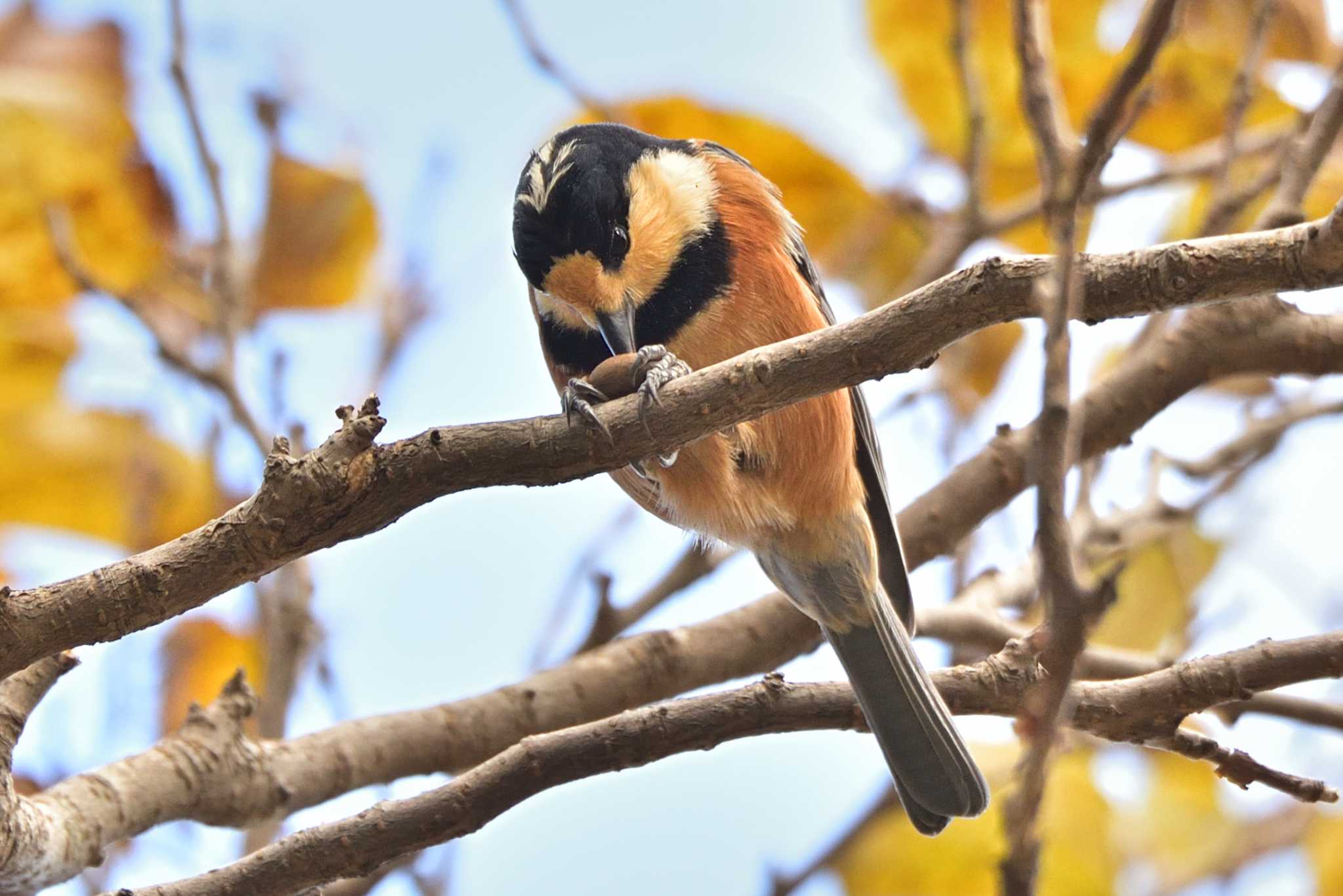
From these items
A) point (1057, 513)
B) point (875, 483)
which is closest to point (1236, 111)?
point (875, 483)

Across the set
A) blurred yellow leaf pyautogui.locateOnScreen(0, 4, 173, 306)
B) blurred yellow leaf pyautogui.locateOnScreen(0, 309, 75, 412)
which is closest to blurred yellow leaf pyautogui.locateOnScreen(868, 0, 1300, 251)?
blurred yellow leaf pyautogui.locateOnScreen(0, 4, 173, 306)

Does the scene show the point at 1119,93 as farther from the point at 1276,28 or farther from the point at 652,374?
the point at 1276,28

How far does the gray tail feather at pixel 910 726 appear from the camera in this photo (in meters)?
3.54

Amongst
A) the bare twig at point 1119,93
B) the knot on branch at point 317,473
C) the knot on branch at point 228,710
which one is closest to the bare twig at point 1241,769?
the bare twig at point 1119,93

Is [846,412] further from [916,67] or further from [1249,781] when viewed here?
[1249,781]

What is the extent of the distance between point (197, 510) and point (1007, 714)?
292 centimetres

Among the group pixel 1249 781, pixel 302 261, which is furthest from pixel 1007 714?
pixel 302 261

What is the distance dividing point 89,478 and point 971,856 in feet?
9.69

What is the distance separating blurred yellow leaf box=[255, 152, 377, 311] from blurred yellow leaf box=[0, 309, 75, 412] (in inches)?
28.0

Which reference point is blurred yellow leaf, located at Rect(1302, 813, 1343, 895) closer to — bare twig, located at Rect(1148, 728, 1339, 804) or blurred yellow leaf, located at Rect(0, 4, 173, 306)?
bare twig, located at Rect(1148, 728, 1339, 804)

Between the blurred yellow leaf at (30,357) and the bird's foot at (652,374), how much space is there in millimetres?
2148

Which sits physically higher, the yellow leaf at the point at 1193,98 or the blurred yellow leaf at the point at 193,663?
the yellow leaf at the point at 1193,98

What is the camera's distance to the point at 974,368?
4.88 meters

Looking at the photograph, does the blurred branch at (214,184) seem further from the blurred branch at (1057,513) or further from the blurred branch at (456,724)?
the blurred branch at (1057,513)
